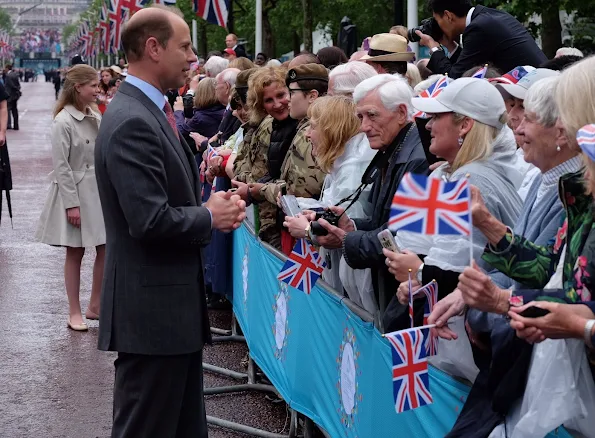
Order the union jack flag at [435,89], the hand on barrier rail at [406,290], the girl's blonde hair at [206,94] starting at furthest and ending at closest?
the girl's blonde hair at [206,94] → the union jack flag at [435,89] → the hand on barrier rail at [406,290]

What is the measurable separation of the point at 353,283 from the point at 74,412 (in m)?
2.41

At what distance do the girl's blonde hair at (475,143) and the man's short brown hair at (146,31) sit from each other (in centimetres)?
118

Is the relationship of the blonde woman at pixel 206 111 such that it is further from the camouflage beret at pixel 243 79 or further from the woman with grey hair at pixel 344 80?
the woman with grey hair at pixel 344 80

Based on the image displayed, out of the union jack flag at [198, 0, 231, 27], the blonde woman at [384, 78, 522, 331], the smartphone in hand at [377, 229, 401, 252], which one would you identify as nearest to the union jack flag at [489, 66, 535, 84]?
the blonde woman at [384, 78, 522, 331]

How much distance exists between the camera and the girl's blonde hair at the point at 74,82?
9117 millimetres

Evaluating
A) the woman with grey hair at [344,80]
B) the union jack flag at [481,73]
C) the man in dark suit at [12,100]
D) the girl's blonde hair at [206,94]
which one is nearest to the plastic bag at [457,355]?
the union jack flag at [481,73]

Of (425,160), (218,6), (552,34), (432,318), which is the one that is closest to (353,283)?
(425,160)

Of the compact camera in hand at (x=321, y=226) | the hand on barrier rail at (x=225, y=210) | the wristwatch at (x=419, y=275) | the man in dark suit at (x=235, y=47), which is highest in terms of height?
the hand on barrier rail at (x=225, y=210)

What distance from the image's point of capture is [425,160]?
5.11 meters

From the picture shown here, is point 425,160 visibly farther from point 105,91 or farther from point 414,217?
point 105,91

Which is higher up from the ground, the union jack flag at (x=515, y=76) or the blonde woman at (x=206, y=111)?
the union jack flag at (x=515, y=76)

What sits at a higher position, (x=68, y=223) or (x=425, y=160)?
(x=425, y=160)

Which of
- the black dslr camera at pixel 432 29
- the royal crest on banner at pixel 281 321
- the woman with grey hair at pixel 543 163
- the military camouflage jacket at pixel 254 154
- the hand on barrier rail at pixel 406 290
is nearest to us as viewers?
the woman with grey hair at pixel 543 163

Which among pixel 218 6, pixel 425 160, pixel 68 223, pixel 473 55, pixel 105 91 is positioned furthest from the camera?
pixel 218 6
